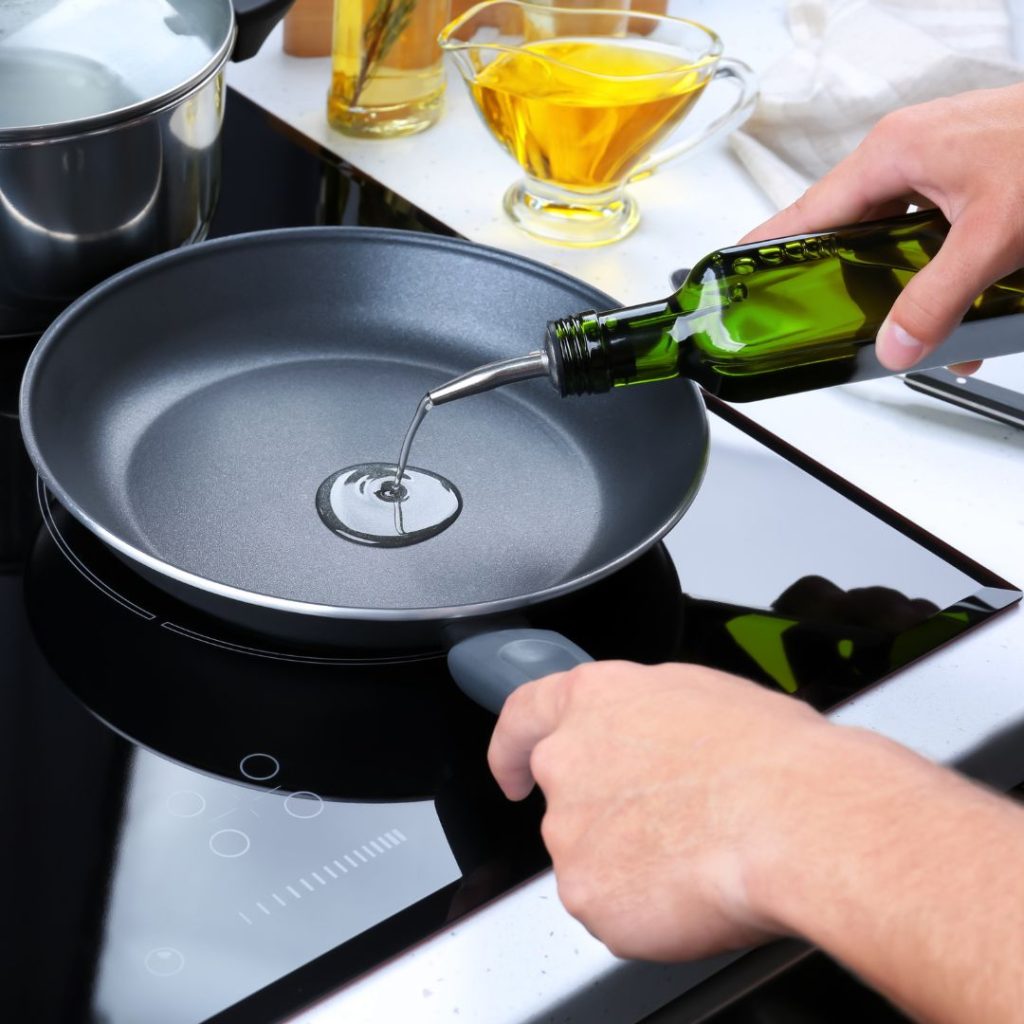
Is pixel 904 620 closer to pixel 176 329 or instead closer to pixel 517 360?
pixel 517 360

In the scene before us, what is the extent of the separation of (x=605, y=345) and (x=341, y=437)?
7.8 inches

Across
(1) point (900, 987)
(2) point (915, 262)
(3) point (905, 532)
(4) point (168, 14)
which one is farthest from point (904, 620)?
(4) point (168, 14)

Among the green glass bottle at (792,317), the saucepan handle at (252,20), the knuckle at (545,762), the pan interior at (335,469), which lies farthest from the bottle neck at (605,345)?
the saucepan handle at (252,20)

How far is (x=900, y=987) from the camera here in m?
0.38

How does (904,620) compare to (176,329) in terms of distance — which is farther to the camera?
(176,329)

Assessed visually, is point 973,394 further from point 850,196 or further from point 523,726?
point 523,726

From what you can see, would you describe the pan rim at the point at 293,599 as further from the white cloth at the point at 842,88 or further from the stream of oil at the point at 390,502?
the white cloth at the point at 842,88

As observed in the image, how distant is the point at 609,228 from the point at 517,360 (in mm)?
367

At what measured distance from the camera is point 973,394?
846mm

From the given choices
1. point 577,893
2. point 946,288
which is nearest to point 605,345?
point 946,288

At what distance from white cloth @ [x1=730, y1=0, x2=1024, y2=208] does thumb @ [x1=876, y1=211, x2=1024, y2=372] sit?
39 centimetres

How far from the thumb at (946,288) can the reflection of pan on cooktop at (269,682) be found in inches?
6.8

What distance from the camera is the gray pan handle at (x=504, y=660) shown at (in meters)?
0.54

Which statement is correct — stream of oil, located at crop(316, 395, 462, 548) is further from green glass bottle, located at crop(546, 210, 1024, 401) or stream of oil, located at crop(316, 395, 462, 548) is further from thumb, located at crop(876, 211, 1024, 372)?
thumb, located at crop(876, 211, 1024, 372)
